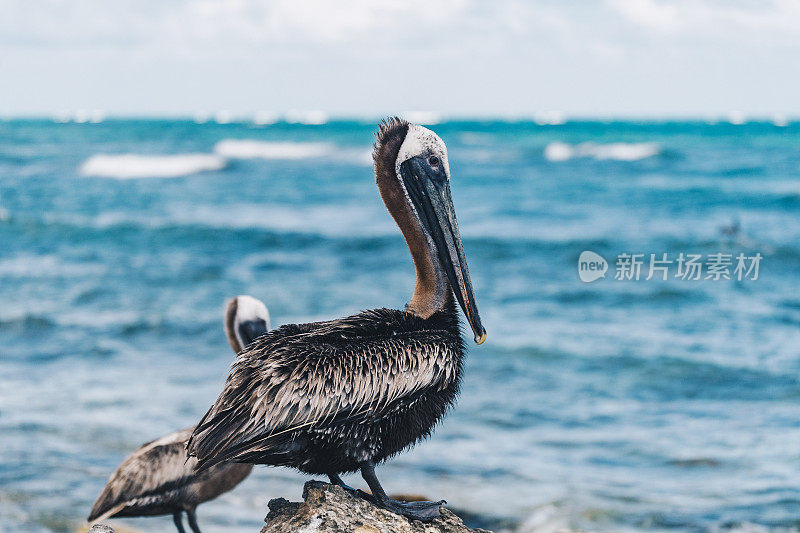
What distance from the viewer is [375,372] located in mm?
3402

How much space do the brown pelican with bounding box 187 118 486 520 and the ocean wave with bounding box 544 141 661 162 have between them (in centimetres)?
3756

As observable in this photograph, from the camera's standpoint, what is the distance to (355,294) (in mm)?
14375

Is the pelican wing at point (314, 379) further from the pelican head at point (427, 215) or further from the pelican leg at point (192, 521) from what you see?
the pelican leg at point (192, 521)

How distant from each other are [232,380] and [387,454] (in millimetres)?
722

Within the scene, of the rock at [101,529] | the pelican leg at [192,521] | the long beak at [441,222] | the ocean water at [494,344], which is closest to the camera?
the rock at [101,529]

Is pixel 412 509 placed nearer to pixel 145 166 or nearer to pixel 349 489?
pixel 349 489

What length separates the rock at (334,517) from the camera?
3264mm

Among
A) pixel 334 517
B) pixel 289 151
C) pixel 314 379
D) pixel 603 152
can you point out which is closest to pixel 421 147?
pixel 314 379

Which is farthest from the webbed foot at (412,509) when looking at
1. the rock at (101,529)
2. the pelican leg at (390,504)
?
the rock at (101,529)

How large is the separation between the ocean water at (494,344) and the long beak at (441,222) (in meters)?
3.14

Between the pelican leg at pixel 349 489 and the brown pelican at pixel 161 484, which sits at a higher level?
the pelican leg at pixel 349 489

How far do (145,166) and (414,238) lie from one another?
133ft

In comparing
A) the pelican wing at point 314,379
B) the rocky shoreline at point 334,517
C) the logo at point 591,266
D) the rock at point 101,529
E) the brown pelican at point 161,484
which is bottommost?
the brown pelican at point 161,484

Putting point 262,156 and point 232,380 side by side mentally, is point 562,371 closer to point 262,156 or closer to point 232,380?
point 232,380
